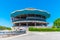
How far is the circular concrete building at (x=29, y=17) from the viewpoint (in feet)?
205

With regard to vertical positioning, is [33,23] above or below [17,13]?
below

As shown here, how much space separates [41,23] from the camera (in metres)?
64.1

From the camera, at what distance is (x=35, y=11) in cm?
6341

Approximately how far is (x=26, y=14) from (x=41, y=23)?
7712 millimetres

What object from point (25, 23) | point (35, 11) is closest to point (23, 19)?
point (25, 23)

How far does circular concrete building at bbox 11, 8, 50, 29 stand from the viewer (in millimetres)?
62459

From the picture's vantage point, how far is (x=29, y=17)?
63.1 metres

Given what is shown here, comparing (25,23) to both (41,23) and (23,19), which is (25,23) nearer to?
(23,19)

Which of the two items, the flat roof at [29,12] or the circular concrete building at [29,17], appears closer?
the circular concrete building at [29,17]

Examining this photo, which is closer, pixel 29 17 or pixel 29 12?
pixel 29 17

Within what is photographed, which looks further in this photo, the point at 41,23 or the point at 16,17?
the point at 16,17

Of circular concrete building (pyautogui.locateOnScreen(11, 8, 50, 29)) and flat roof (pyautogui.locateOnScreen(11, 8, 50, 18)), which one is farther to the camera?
flat roof (pyautogui.locateOnScreen(11, 8, 50, 18))

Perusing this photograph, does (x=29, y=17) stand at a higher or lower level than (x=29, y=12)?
lower

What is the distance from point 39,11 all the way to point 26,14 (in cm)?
588
